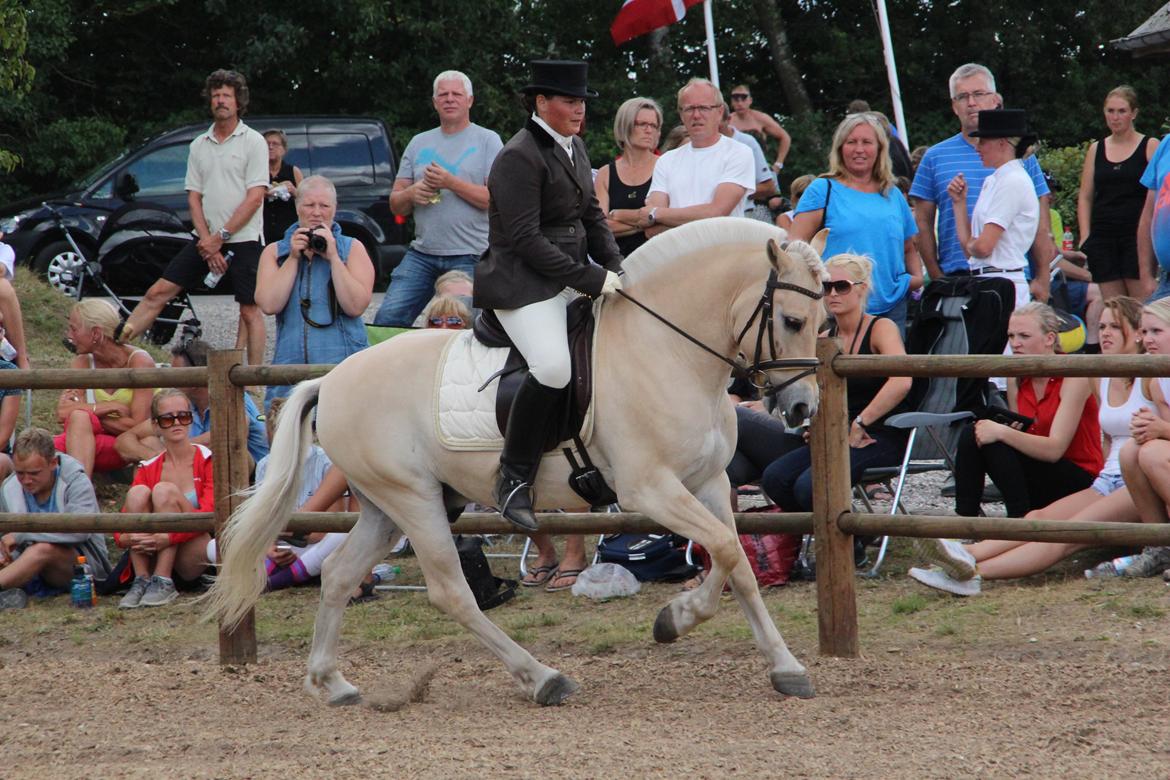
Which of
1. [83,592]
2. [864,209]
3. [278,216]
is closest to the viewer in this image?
[864,209]

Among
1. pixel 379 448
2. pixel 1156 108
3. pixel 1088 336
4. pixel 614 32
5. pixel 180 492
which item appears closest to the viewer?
pixel 379 448

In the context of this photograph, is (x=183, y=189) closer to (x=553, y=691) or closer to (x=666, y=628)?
(x=553, y=691)

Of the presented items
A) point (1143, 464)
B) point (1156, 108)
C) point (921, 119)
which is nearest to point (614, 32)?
point (1143, 464)

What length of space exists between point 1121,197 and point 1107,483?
140 inches

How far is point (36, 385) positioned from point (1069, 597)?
17.3ft

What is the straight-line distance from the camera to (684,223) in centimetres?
848

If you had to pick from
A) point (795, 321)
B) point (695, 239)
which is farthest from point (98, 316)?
point (795, 321)

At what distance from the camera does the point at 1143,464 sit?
6.95 meters

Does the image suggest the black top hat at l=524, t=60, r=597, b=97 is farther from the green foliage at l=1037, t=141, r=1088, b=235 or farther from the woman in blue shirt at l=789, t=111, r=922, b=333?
the green foliage at l=1037, t=141, r=1088, b=235

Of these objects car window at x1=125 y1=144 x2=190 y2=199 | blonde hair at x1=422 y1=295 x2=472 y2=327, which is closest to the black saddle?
blonde hair at x1=422 y1=295 x2=472 y2=327

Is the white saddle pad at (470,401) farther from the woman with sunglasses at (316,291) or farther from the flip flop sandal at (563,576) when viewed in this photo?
the woman with sunglasses at (316,291)

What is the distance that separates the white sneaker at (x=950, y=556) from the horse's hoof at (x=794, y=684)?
1.64 metres

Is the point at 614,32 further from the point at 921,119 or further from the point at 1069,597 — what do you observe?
the point at 921,119

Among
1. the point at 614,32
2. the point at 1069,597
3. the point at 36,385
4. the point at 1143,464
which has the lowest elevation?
the point at 1069,597
